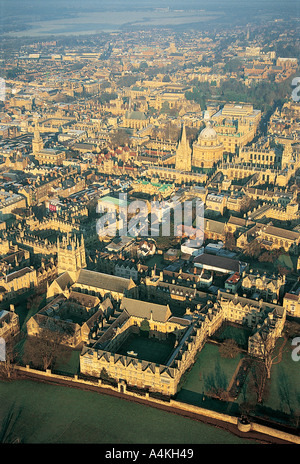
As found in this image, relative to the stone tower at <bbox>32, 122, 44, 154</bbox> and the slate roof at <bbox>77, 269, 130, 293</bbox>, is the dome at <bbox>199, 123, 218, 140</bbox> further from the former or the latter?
the slate roof at <bbox>77, 269, 130, 293</bbox>

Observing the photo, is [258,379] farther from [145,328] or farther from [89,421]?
[89,421]

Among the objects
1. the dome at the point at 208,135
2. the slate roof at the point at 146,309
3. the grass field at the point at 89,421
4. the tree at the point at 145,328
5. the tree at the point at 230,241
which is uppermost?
the dome at the point at 208,135

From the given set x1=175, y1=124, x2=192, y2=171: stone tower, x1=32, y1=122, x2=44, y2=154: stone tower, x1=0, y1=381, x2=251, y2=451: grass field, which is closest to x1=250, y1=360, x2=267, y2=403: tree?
x1=0, y1=381, x2=251, y2=451: grass field

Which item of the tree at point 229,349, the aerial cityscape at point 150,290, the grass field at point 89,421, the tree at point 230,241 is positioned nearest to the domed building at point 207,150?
the aerial cityscape at point 150,290

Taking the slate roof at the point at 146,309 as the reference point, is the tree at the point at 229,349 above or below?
below

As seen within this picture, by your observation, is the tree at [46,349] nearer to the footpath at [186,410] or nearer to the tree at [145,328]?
the footpath at [186,410]
